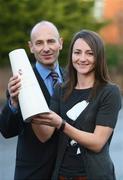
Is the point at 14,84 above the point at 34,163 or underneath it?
above

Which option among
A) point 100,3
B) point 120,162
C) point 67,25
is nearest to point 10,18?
point 67,25

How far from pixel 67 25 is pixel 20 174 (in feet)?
61.5

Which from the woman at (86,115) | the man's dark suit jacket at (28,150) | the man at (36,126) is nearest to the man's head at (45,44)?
the man at (36,126)

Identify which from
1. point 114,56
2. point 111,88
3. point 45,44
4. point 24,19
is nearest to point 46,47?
point 45,44

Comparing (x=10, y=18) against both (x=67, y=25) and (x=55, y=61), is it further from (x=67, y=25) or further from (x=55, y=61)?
(x=55, y=61)

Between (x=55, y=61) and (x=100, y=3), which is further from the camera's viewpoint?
(x=100, y=3)

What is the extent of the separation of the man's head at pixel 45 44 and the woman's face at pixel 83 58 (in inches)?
22.1

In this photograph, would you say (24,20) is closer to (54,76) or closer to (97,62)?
(54,76)

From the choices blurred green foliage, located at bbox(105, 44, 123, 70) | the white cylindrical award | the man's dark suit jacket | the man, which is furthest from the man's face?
blurred green foliage, located at bbox(105, 44, 123, 70)

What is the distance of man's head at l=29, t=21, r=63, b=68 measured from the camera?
373cm

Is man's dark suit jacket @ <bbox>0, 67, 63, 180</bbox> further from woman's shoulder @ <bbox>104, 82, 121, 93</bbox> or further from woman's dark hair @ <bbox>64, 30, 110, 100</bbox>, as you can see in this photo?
woman's shoulder @ <bbox>104, 82, 121, 93</bbox>

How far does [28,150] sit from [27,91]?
2.23ft

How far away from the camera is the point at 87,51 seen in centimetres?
313

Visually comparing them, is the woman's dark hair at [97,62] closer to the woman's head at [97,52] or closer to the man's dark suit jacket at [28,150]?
the woman's head at [97,52]
